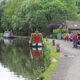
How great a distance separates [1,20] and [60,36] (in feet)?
154

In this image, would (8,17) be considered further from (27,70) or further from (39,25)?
(27,70)

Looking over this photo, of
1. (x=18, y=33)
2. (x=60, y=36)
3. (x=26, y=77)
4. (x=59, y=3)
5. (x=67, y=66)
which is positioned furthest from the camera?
(x=18, y=33)

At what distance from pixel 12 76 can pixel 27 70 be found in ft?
7.27

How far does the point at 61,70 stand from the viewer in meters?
17.0

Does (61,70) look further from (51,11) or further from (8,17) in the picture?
(8,17)

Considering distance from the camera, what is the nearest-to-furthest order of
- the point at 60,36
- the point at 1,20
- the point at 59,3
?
the point at 60,36, the point at 59,3, the point at 1,20

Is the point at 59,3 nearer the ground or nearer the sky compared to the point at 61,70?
nearer the sky

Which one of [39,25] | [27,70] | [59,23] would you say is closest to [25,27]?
[39,25]

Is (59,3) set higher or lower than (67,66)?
higher

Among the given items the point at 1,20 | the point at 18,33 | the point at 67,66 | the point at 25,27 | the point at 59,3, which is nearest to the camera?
the point at 67,66

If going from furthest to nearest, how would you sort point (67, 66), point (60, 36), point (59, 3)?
point (59, 3) < point (60, 36) < point (67, 66)

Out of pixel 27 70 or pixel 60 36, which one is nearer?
pixel 27 70

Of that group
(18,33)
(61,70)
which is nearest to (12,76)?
(61,70)

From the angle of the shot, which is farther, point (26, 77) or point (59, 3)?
point (59, 3)
